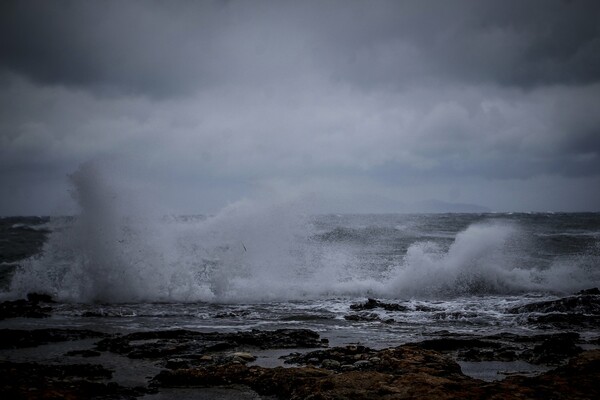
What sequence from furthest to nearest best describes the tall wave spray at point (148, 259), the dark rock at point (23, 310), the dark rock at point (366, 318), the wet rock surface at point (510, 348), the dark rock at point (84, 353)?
the tall wave spray at point (148, 259)
the dark rock at point (23, 310)
the dark rock at point (366, 318)
the dark rock at point (84, 353)
the wet rock surface at point (510, 348)

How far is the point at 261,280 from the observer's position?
16344 millimetres

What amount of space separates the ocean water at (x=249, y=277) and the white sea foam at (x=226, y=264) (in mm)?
47

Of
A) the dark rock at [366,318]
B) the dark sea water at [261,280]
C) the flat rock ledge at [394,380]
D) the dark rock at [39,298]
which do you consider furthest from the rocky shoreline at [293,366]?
the dark rock at [39,298]

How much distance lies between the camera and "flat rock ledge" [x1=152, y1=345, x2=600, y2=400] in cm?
386

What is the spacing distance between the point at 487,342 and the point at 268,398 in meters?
4.98

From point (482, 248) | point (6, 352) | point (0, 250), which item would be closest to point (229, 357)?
point (6, 352)

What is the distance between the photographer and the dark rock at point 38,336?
299 inches

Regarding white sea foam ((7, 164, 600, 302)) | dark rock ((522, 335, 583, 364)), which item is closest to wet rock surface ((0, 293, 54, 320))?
white sea foam ((7, 164, 600, 302))

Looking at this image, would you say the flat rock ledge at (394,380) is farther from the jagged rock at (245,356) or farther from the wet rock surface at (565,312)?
the wet rock surface at (565,312)

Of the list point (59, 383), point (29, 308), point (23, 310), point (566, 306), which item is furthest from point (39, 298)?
point (566, 306)

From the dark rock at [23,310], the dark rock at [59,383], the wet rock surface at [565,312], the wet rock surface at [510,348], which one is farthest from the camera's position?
the dark rock at [23,310]

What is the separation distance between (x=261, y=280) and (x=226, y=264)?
1.81 metres

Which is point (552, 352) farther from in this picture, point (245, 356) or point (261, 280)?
point (261, 280)

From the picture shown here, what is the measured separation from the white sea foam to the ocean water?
0.05 m
